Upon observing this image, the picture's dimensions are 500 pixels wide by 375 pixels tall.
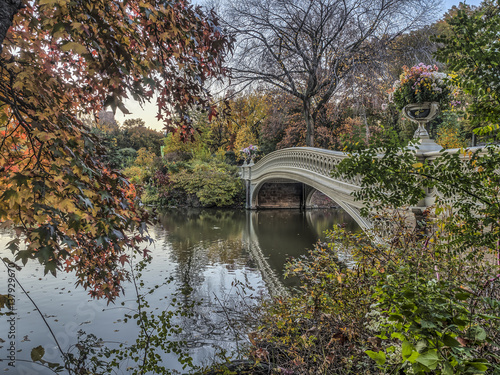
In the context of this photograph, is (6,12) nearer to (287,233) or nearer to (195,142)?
(195,142)

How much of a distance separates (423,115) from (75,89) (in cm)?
498

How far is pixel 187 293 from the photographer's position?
374cm

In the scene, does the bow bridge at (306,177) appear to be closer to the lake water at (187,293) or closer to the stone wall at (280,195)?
the stone wall at (280,195)

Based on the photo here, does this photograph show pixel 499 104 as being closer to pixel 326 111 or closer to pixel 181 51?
pixel 181 51

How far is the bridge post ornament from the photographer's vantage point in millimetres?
5176

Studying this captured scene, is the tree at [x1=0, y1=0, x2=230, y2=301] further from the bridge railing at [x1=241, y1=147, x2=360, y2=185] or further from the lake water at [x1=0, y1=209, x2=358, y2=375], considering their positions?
the bridge railing at [x1=241, y1=147, x2=360, y2=185]

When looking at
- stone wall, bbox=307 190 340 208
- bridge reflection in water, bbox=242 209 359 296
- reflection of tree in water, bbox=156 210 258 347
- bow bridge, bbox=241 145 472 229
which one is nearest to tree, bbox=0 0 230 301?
reflection of tree in water, bbox=156 210 258 347

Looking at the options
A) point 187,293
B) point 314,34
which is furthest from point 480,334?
point 314,34

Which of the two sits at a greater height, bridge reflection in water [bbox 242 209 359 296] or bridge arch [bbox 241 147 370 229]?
bridge arch [bbox 241 147 370 229]

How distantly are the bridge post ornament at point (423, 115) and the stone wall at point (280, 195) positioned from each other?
1595cm

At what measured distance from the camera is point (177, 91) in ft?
7.68

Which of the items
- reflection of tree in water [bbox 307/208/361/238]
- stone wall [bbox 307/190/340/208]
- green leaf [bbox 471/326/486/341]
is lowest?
reflection of tree in water [bbox 307/208/361/238]

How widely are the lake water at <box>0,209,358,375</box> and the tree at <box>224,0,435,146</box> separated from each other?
17.7 ft

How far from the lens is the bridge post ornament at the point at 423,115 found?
5.18 metres
